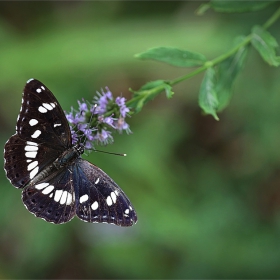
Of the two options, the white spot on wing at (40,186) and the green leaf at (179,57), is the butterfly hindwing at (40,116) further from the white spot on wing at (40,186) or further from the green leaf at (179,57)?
the green leaf at (179,57)

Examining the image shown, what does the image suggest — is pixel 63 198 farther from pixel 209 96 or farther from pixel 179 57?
pixel 179 57

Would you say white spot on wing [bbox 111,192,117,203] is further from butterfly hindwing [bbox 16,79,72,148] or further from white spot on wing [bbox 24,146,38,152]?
white spot on wing [bbox 24,146,38,152]

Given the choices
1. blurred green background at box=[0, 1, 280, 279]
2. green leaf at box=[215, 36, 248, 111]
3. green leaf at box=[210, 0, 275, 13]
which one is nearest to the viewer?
green leaf at box=[215, 36, 248, 111]

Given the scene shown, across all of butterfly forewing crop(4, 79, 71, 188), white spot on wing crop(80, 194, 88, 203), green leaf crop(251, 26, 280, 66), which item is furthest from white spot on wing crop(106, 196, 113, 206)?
green leaf crop(251, 26, 280, 66)

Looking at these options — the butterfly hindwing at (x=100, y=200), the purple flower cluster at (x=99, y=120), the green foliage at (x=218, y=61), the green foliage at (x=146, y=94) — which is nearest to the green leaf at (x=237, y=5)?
the green foliage at (x=218, y=61)

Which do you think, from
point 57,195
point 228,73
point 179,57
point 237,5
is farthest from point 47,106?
point 237,5
